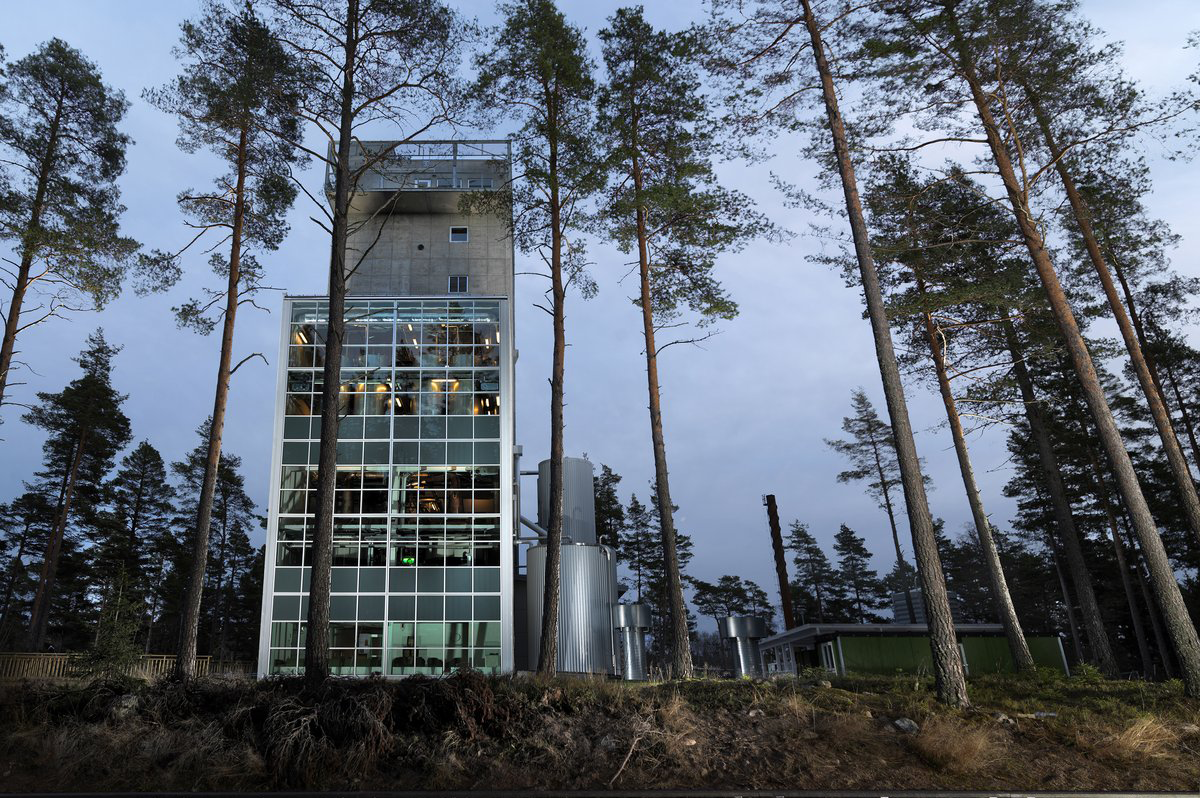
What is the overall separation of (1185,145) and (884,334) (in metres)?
7.00

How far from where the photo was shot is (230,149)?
51.3 feet

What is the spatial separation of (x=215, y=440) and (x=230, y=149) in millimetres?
6618

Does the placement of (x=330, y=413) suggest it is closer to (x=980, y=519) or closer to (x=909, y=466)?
(x=909, y=466)

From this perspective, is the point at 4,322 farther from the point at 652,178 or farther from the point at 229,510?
the point at 229,510

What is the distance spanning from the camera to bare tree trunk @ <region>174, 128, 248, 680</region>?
12.7 meters

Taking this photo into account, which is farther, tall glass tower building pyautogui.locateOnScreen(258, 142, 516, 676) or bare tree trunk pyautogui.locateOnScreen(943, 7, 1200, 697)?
tall glass tower building pyautogui.locateOnScreen(258, 142, 516, 676)

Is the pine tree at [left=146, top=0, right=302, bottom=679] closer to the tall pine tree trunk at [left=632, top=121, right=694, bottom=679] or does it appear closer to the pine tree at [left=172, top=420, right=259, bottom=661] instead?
the tall pine tree trunk at [left=632, top=121, right=694, bottom=679]

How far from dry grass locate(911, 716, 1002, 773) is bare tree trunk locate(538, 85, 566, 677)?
620cm

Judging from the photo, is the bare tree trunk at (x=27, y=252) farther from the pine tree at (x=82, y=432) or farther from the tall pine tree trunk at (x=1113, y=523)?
the tall pine tree trunk at (x=1113, y=523)

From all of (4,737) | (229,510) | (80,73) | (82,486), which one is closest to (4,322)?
(80,73)

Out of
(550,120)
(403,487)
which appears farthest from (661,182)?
A: (403,487)

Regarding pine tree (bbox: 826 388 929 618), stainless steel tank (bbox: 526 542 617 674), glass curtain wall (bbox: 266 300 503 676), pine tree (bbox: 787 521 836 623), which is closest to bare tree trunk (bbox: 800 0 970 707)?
glass curtain wall (bbox: 266 300 503 676)

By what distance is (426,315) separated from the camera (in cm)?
2309

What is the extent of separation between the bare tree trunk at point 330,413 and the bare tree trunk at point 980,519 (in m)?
12.2
